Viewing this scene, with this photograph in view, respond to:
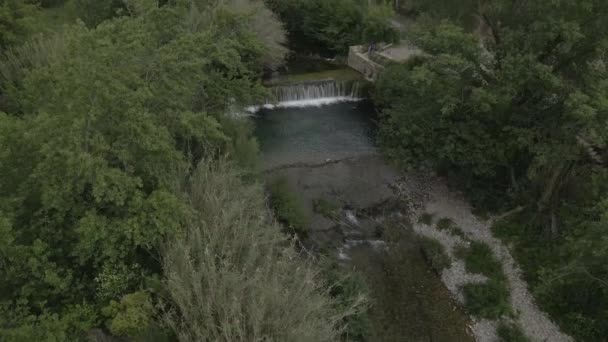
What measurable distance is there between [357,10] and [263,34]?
6797 millimetres

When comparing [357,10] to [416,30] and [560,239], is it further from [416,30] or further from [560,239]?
[560,239]

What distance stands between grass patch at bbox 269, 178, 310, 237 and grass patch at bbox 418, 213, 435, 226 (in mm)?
4615

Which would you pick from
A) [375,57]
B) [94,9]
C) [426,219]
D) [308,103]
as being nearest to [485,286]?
[426,219]

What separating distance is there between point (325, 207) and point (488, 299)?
260 inches

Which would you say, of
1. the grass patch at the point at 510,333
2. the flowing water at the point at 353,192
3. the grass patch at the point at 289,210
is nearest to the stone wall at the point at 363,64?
the flowing water at the point at 353,192

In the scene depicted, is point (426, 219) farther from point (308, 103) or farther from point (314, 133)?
point (308, 103)

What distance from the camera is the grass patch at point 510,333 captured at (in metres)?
13.8

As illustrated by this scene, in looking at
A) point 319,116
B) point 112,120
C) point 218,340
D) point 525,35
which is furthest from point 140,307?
point 319,116

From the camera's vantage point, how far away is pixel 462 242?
17016mm

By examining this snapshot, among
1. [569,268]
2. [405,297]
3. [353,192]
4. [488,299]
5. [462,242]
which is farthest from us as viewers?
[353,192]

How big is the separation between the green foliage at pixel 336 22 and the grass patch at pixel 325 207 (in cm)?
1406

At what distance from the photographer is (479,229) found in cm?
1761

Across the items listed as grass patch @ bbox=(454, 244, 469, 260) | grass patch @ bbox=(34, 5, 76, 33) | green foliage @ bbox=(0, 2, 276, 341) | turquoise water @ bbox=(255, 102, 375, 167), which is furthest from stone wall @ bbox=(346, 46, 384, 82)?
green foliage @ bbox=(0, 2, 276, 341)

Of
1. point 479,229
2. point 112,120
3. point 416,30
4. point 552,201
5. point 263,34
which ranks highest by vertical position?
point 112,120
